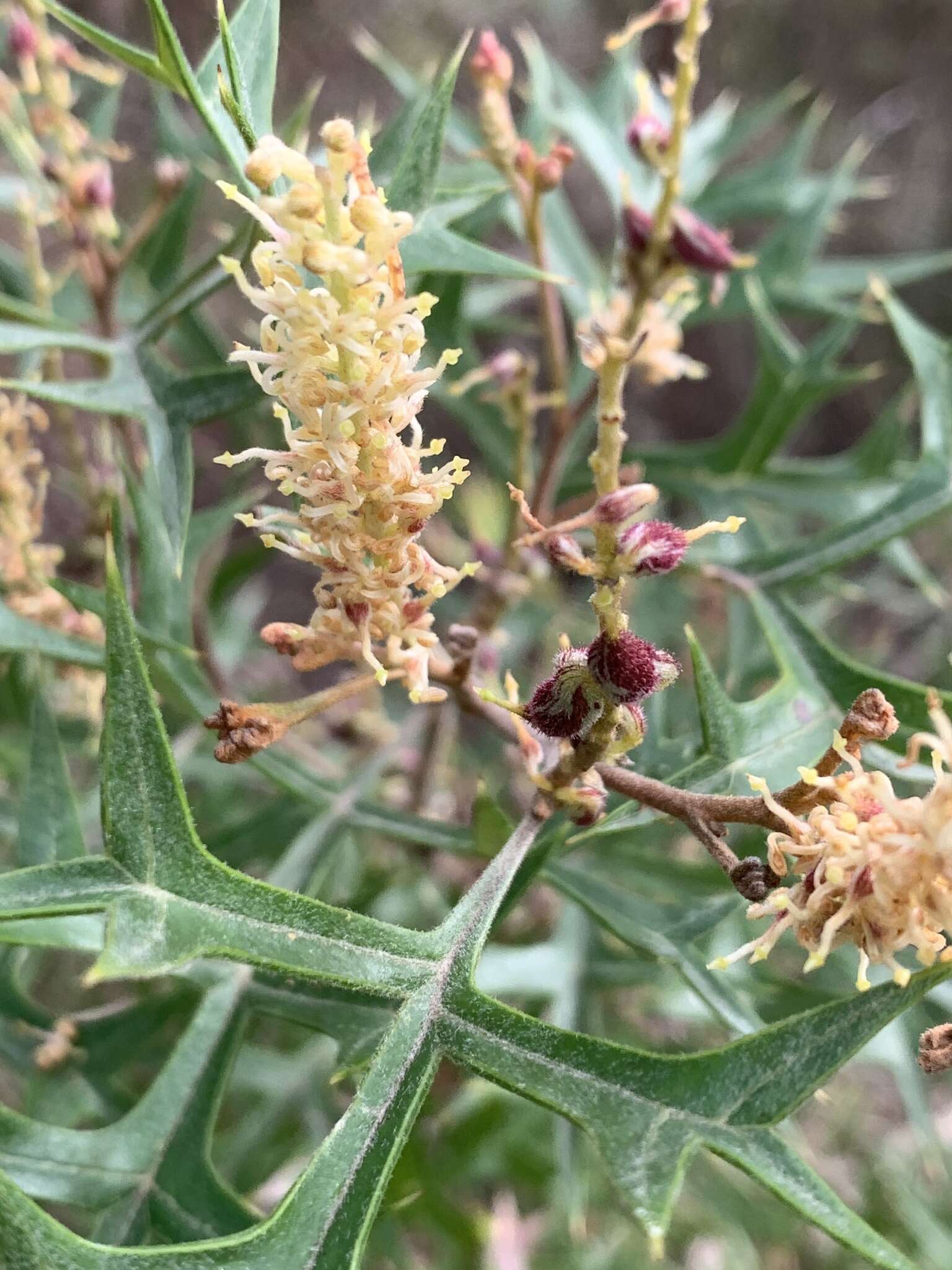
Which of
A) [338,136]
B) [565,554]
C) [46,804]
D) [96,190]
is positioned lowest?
[46,804]

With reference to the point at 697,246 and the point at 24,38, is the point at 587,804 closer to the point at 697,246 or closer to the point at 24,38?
the point at 697,246

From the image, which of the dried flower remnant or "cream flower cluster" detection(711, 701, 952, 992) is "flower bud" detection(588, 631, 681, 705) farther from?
the dried flower remnant

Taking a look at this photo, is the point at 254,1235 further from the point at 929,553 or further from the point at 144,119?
the point at 144,119

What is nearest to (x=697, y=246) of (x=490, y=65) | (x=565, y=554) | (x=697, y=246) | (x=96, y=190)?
(x=697, y=246)

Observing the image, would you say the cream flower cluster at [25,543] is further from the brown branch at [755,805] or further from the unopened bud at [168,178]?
the brown branch at [755,805]

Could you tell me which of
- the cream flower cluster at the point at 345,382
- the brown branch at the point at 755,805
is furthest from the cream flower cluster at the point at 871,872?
the cream flower cluster at the point at 345,382

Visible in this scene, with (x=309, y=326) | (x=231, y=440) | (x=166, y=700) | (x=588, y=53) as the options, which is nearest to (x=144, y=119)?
(x=588, y=53)
